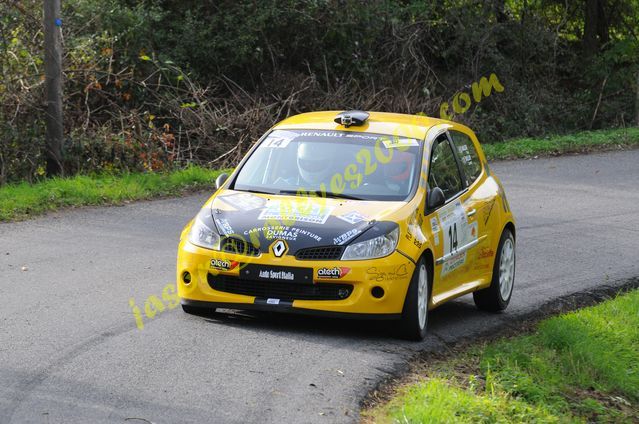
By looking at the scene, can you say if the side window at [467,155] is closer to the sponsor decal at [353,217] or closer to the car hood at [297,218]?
the car hood at [297,218]

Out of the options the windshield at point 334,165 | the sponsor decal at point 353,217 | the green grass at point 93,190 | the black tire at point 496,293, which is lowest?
the green grass at point 93,190

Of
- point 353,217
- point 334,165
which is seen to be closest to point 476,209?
point 334,165

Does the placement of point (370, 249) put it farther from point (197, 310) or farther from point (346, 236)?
point (197, 310)

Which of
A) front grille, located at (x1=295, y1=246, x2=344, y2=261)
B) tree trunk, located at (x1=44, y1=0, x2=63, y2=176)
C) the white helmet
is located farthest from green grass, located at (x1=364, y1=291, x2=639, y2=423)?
tree trunk, located at (x1=44, y1=0, x2=63, y2=176)

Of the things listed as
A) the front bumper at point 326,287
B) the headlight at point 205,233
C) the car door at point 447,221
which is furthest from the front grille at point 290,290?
the car door at point 447,221

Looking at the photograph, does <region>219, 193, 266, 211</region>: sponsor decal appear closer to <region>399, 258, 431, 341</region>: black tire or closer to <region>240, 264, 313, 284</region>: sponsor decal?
<region>240, 264, 313, 284</region>: sponsor decal

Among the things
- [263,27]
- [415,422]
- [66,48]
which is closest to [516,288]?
[415,422]

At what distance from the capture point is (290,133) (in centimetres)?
1012

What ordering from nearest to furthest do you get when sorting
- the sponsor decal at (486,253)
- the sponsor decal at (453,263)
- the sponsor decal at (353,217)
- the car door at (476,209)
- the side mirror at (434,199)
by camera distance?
1. the sponsor decal at (353,217)
2. the side mirror at (434,199)
3. the sponsor decal at (453,263)
4. the car door at (476,209)
5. the sponsor decal at (486,253)

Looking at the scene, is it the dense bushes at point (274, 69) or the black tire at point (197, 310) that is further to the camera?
the dense bushes at point (274, 69)

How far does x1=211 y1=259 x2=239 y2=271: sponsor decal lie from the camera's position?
866 cm

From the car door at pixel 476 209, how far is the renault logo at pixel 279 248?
77.5 inches

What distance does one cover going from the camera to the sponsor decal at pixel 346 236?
8547mm

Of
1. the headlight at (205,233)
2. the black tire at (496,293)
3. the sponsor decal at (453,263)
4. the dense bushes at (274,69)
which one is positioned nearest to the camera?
the headlight at (205,233)
